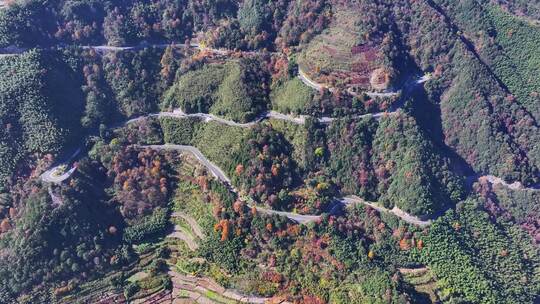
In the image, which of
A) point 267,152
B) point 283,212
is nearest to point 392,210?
point 283,212

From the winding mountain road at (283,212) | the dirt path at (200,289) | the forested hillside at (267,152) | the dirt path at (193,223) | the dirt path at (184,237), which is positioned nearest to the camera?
the dirt path at (200,289)

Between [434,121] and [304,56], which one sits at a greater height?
[304,56]

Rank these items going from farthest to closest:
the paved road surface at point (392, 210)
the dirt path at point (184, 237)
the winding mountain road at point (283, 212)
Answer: the paved road surface at point (392, 210) → the winding mountain road at point (283, 212) → the dirt path at point (184, 237)

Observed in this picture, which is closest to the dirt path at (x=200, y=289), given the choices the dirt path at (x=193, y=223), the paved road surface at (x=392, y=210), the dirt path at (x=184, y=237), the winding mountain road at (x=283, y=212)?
the dirt path at (x=184, y=237)

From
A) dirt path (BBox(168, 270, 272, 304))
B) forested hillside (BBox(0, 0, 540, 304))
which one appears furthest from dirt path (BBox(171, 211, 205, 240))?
dirt path (BBox(168, 270, 272, 304))

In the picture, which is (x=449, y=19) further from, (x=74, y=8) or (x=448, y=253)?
(x=74, y=8)

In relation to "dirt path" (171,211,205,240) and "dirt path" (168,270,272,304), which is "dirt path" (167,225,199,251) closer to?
"dirt path" (171,211,205,240)

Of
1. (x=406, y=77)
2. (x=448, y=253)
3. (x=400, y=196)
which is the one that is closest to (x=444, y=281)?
(x=448, y=253)

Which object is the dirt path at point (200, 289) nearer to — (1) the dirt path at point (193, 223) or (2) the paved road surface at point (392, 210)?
(1) the dirt path at point (193, 223)
